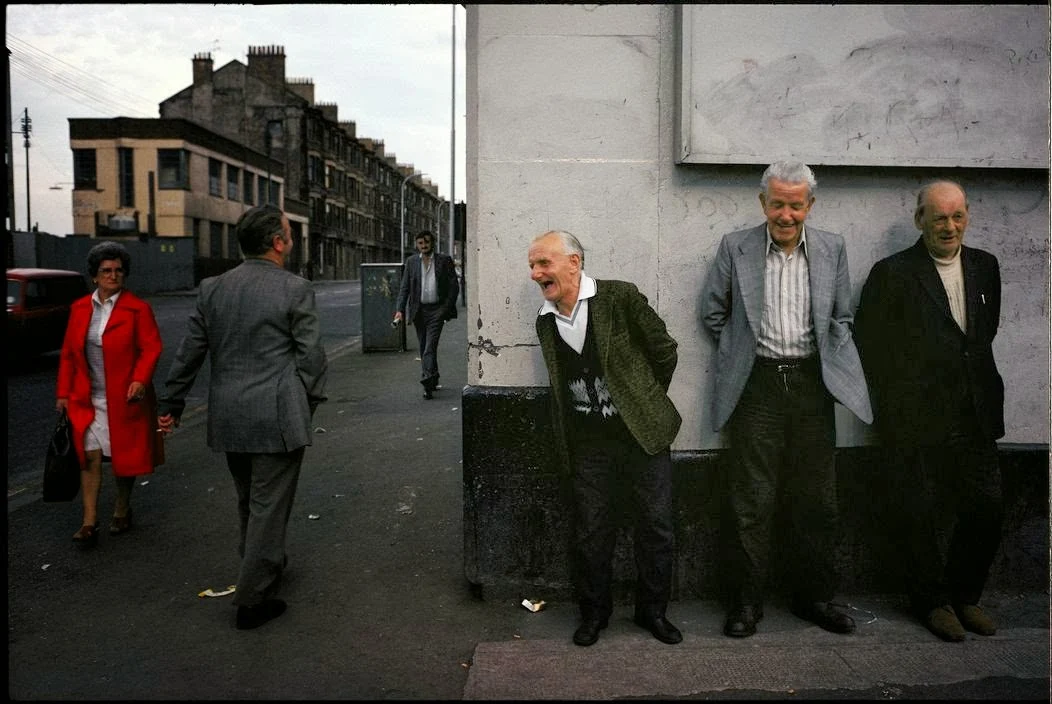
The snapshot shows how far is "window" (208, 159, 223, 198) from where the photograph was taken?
47.9 meters

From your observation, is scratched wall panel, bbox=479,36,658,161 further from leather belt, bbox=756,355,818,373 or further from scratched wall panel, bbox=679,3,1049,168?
leather belt, bbox=756,355,818,373

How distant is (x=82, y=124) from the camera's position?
45469mm

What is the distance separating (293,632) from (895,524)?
110 inches

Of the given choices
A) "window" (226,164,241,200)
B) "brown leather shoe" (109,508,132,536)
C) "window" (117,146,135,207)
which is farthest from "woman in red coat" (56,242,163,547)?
"window" (226,164,241,200)

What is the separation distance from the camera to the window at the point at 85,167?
150ft

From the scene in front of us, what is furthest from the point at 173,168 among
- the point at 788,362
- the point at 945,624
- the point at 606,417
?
the point at 945,624

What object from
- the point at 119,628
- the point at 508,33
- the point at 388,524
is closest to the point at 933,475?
the point at 508,33

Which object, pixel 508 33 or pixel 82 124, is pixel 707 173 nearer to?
→ pixel 508 33

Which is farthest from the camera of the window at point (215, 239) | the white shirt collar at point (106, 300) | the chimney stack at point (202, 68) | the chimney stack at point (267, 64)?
the chimney stack at point (267, 64)

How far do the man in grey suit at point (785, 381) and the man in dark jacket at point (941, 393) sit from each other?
19 cm

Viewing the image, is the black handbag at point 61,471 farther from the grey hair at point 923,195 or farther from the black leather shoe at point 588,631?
the grey hair at point 923,195

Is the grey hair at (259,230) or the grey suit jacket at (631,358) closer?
the grey suit jacket at (631,358)

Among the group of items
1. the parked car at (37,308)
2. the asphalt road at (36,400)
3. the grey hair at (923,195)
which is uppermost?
the grey hair at (923,195)

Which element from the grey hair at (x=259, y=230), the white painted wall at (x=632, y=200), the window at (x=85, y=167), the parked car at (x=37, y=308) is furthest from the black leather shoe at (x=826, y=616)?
the window at (x=85, y=167)
